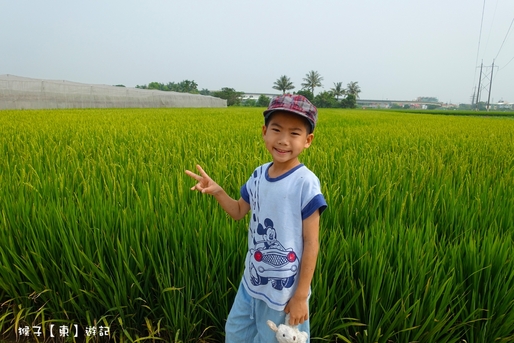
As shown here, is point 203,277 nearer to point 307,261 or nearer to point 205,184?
point 205,184

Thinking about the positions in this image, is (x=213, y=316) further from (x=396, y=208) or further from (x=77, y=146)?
(x=77, y=146)

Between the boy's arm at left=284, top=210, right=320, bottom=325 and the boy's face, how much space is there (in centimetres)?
13

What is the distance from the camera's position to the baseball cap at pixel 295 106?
27.3 inches

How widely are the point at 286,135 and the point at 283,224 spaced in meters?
0.19

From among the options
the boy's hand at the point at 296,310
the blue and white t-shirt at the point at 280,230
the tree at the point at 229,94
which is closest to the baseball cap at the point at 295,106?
the blue and white t-shirt at the point at 280,230

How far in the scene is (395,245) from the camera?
1.12m

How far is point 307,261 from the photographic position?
73cm

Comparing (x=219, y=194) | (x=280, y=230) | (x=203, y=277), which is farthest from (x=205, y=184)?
(x=203, y=277)

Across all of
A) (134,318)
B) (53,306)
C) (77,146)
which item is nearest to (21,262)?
(53,306)

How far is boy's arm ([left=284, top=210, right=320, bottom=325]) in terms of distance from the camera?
0.73 meters

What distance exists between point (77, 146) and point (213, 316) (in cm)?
230

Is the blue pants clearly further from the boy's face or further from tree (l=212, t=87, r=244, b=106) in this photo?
tree (l=212, t=87, r=244, b=106)

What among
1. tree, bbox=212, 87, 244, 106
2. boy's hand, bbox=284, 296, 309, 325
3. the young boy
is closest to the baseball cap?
the young boy

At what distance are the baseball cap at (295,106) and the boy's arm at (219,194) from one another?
0.80ft
